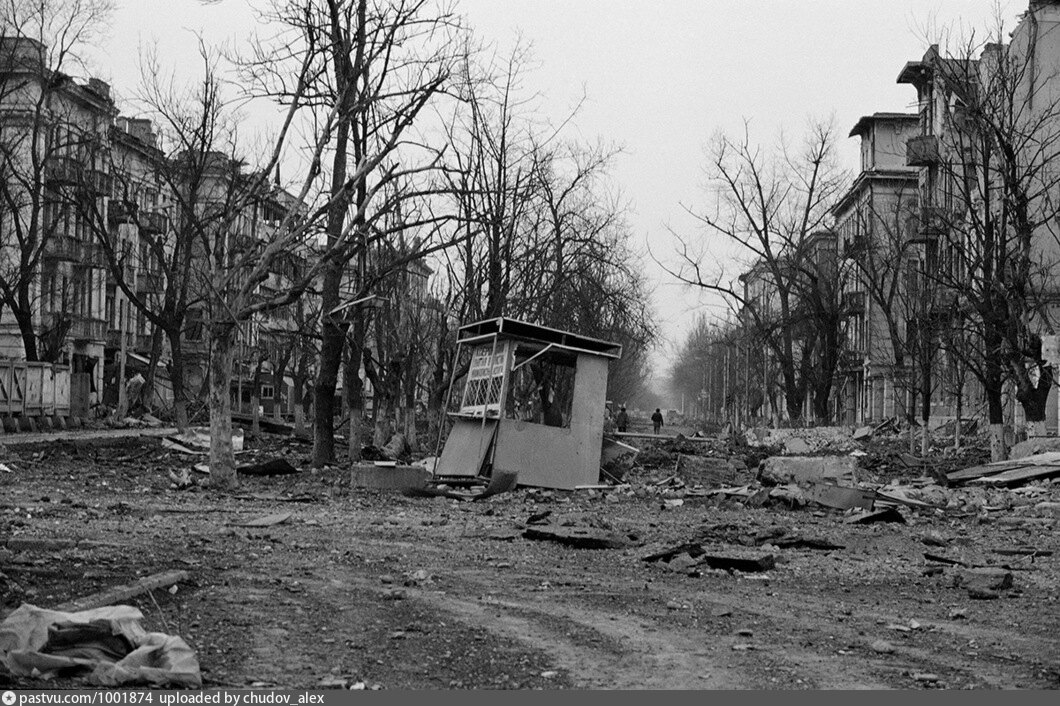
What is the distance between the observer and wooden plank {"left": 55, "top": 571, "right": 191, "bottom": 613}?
849cm

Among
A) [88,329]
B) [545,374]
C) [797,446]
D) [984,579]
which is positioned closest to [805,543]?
[984,579]

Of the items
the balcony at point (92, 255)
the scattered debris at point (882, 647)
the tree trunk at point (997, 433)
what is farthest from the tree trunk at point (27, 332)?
the scattered debris at point (882, 647)

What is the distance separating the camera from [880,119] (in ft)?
262

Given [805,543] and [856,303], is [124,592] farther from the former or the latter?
[856,303]

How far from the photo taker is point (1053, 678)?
7.62m

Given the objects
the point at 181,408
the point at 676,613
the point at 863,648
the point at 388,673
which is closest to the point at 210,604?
the point at 388,673

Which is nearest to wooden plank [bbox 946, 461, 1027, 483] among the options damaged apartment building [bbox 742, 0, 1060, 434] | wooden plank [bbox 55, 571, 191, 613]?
damaged apartment building [bbox 742, 0, 1060, 434]

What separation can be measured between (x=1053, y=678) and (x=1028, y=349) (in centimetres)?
2373

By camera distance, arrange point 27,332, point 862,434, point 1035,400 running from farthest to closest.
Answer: point 862,434 → point 27,332 → point 1035,400

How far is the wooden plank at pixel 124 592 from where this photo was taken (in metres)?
8.49

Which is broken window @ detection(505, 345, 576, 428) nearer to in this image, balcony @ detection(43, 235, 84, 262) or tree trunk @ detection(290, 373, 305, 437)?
tree trunk @ detection(290, 373, 305, 437)

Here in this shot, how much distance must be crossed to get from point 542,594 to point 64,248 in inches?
2165

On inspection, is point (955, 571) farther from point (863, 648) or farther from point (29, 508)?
point (29, 508)

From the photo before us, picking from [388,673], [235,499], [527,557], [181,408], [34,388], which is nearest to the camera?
[388,673]
